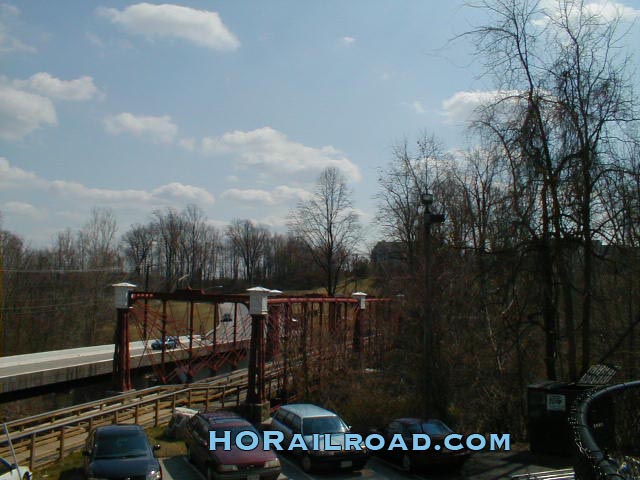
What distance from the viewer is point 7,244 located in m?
55.7

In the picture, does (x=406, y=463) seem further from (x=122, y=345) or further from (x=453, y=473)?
(x=122, y=345)

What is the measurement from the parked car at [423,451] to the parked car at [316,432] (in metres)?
1.03

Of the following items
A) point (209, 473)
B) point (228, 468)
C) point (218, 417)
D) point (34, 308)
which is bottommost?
point (209, 473)

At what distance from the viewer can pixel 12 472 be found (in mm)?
10961

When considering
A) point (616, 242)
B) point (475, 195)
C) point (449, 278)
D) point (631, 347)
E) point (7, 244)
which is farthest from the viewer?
point (7, 244)

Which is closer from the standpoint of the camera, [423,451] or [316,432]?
[423,451]

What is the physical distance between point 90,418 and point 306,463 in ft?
18.7

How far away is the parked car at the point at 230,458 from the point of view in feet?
40.0

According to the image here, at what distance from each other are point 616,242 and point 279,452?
10.7m

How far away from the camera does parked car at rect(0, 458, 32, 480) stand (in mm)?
10823

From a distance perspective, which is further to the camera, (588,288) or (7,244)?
(7,244)

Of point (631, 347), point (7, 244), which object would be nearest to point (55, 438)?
point (631, 347)

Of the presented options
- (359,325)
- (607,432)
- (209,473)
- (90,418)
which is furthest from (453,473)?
(359,325)

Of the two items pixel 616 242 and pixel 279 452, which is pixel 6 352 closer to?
pixel 279 452
